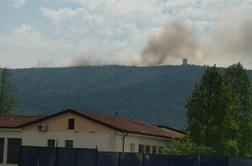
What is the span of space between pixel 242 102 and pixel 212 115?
1408cm

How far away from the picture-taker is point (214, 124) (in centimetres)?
5919

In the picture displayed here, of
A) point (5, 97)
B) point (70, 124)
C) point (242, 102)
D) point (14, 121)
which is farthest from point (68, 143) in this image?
point (5, 97)

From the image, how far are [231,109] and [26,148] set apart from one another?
2296 cm

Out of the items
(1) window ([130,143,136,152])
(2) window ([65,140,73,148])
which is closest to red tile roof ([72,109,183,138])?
(1) window ([130,143,136,152])

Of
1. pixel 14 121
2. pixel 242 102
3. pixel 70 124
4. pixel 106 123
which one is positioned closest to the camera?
pixel 106 123

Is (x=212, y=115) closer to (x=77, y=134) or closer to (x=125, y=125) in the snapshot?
(x=125, y=125)

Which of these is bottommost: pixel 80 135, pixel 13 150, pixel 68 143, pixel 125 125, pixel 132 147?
pixel 13 150

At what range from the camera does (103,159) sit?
4112cm

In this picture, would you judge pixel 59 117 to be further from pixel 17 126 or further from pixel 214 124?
pixel 214 124

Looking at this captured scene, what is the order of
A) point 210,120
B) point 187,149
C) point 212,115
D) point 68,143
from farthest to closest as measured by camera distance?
point 68,143
point 212,115
point 210,120
point 187,149

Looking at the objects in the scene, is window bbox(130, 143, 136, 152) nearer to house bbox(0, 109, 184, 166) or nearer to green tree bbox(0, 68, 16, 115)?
house bbox(0, 109, 184, 166)

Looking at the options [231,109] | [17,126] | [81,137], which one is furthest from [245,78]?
[17,126]

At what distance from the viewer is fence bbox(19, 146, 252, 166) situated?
38.0 m

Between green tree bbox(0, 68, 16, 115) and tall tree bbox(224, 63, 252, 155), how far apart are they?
175 feet
